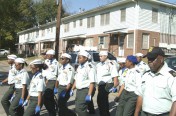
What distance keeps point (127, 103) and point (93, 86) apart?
875 mm

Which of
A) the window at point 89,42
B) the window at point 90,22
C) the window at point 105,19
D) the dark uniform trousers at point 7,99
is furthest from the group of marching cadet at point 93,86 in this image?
the window at point 90,22

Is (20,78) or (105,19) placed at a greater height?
Result: (105,19)

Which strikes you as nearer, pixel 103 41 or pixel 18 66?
pixel 18 66

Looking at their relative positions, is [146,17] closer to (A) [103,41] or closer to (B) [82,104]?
(A) [103,41]

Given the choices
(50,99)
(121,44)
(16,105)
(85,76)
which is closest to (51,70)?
(50,99)

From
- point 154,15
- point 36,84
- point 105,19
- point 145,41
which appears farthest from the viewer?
point 105,19

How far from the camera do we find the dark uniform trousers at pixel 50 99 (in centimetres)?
782

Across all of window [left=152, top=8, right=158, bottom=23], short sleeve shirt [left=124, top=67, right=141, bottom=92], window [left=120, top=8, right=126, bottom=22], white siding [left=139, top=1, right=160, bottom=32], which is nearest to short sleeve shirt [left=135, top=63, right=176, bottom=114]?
short sleeve shirt [left=124, top=67, right=141, bottom=92]

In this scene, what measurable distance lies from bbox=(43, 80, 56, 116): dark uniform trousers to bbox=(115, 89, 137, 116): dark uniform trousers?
2022 millimetres

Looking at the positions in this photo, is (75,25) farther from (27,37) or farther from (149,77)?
(149,77)

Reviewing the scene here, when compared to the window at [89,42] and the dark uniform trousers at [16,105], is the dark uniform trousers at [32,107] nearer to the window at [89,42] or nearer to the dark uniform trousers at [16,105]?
the dark uniform trousers at [16,105]

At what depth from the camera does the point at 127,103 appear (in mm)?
6395

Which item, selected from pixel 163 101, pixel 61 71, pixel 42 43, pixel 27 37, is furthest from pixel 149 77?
pixel 27 37

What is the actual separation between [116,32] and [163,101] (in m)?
24.2
